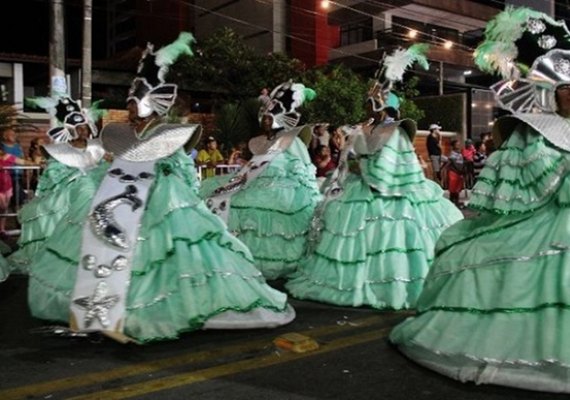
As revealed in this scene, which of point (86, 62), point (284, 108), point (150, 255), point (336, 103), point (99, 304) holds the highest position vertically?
point (336, 103)

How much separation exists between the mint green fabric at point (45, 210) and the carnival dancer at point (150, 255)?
264 centimetres

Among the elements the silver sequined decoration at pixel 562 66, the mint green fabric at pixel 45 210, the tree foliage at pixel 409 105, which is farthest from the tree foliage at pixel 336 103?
the silver sequined decoration at pixel 562 66

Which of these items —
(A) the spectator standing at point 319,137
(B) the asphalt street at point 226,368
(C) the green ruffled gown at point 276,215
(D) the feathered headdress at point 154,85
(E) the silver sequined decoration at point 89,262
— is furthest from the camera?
(A) the spectator standing at point 319,137

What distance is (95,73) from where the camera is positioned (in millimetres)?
21219

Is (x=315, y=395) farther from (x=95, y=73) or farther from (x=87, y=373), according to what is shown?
(x=95, y=73)

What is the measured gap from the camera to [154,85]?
16.6ft

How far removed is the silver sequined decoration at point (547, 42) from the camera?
3992mm

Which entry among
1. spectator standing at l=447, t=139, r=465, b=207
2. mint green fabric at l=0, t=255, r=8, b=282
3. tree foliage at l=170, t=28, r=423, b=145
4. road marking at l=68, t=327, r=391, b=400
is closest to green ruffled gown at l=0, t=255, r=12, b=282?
mint green fabric at l=0, t=255, r=8, b=282

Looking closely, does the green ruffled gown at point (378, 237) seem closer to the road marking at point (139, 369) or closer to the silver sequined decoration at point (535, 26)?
the road marking at point (139, 369)

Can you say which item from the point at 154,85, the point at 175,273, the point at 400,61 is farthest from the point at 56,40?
the point at 175,273

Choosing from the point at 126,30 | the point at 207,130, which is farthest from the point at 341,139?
the point at 126,30

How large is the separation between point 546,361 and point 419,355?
2.54 ft

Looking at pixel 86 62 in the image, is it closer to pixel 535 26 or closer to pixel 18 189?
pixel 18 189

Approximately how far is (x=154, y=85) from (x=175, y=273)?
4.65ft
